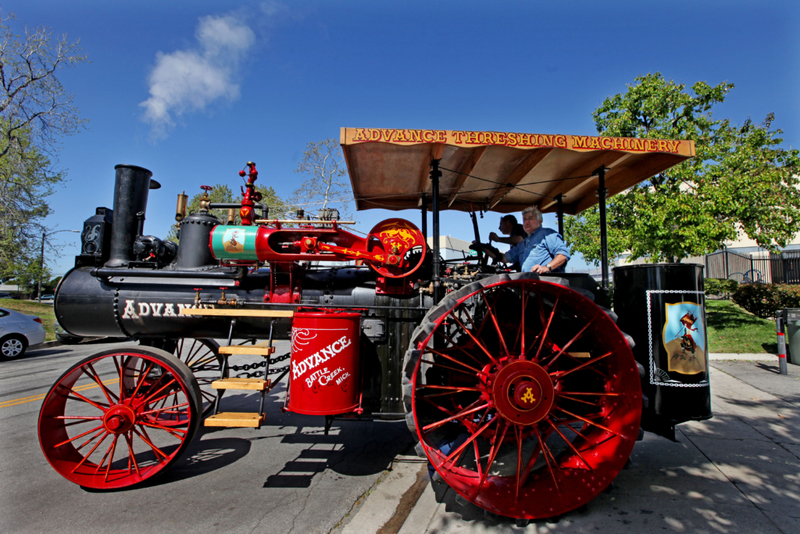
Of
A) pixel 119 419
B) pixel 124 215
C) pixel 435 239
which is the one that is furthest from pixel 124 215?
pixel 435 239

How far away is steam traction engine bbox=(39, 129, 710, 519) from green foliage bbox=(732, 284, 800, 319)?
39.8ft

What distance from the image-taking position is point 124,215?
402 cm

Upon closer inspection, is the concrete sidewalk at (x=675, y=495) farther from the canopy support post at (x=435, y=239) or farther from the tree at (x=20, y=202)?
the tree at (x=20, y=202)

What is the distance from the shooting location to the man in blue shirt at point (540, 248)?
3559 millimetres

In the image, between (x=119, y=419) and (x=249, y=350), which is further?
(x=119, y=419)

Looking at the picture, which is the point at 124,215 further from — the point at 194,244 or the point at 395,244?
the point at 395,244

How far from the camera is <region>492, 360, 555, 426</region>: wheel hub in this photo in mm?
2695

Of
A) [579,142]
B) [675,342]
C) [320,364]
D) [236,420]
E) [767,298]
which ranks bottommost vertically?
[236,420]

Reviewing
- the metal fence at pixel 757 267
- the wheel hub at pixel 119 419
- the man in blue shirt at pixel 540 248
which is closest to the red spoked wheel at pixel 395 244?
the man in blue shirt at pixel 540 248

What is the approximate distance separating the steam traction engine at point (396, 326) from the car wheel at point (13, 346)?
8344mm

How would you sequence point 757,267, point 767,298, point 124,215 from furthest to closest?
point 757,267 < point 767,298 < point 124,215

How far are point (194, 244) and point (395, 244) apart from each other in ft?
6.73

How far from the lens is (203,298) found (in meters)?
3.67

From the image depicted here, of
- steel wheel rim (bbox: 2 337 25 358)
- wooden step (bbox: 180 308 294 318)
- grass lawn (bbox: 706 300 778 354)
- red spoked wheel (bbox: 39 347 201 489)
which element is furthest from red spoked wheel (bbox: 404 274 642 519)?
steel wheel rim (bbox: 2 337 25 358)
